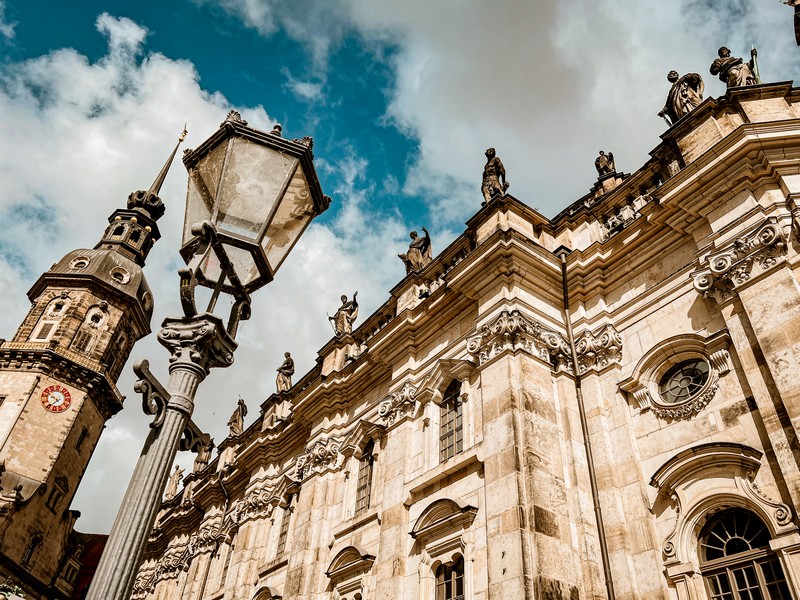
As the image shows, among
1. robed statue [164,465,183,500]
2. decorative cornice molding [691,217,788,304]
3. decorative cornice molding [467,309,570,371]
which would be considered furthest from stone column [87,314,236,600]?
robed statue [164,465,183,500]

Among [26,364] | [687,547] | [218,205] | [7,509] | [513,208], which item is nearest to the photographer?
[218,205]

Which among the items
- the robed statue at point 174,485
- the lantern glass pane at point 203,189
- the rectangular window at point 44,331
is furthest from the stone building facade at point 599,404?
the rectangular window at point 44,331

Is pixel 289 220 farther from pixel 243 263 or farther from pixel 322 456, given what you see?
pixel 322 456

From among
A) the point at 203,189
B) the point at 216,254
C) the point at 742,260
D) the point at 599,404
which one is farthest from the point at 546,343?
the point at 216,254

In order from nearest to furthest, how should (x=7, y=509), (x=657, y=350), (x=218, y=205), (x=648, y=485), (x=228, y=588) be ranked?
(x=218, y=205), (x=648, y=485), (x=657, y=350), (x=228, y=588), (x=7, y=509)

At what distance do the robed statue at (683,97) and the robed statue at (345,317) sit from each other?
13.2m

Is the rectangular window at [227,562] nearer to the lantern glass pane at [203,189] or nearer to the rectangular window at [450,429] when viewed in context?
the rectangular window at [450,429]

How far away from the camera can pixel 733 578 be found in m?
10.2

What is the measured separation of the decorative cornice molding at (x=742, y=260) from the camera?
37.6ft

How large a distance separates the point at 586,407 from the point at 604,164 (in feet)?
26.4

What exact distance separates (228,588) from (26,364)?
1029 inches

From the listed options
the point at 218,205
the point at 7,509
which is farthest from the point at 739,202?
the point at 7,509

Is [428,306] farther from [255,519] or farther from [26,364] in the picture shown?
[26,364]

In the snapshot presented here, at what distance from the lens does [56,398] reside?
40688 millimetres
